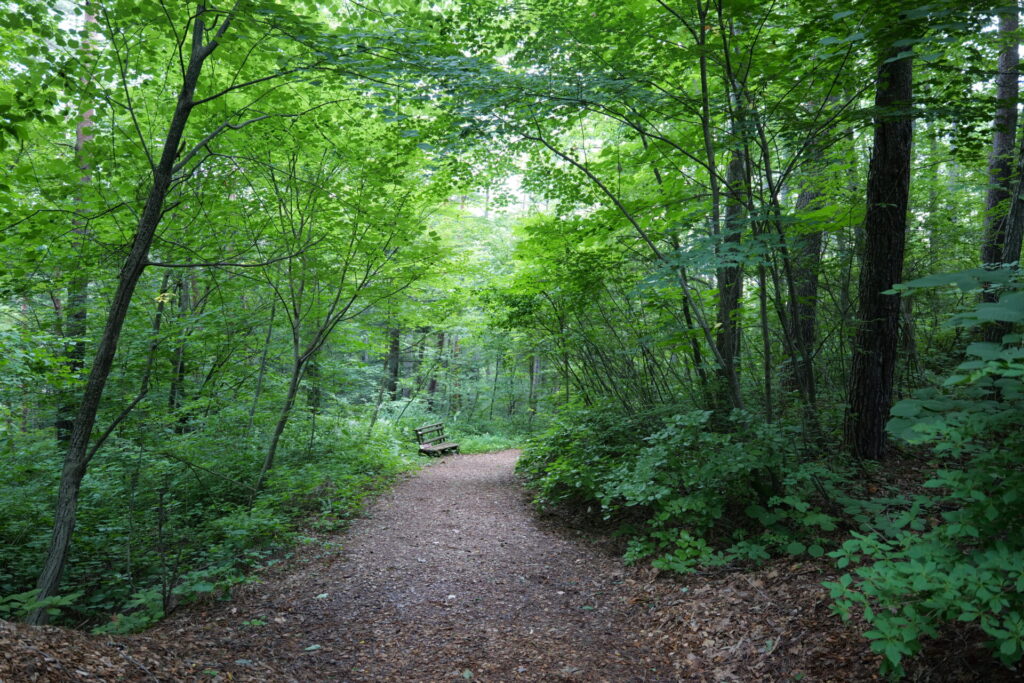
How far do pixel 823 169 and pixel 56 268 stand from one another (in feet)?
30.7

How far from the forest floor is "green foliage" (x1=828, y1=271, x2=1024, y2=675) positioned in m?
0.33

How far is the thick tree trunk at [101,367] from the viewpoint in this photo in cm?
358

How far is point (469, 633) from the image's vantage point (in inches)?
161

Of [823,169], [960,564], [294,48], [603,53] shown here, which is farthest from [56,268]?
[823,169]

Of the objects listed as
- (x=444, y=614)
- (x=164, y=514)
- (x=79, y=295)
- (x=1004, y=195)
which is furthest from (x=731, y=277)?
(x=79, y=295)

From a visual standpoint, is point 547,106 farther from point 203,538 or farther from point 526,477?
point 526,477

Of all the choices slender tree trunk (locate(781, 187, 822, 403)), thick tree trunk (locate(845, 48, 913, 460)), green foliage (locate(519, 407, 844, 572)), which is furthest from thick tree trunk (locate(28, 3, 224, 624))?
thick tree trunk (locate(845, 48, 913, 460))

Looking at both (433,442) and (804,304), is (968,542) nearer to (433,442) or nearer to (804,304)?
(804,304)

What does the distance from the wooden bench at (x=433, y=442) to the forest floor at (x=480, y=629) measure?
7070 millimetres

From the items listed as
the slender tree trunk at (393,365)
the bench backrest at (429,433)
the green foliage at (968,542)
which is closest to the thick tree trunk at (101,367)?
the green foliage at (968,542)

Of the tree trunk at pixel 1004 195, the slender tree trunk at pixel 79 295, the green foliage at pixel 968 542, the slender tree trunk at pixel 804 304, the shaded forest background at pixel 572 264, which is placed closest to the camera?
the green foliage at pixel 968 542

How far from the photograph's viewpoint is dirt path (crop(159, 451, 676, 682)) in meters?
3.54

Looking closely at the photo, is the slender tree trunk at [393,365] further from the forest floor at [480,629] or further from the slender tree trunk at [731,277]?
the slender tree trunk at [731,277]

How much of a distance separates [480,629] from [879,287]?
4.90m
